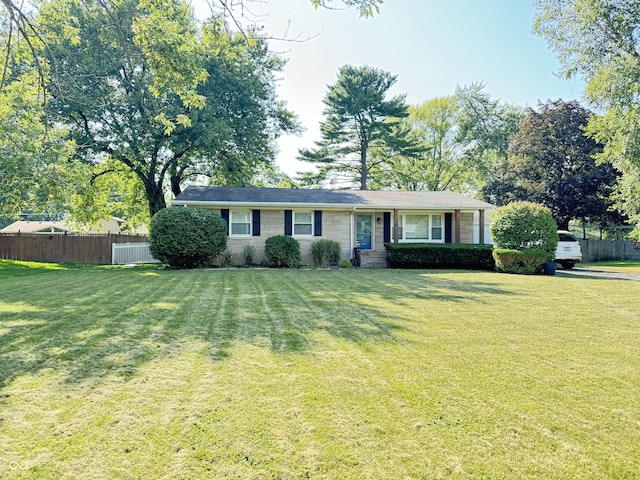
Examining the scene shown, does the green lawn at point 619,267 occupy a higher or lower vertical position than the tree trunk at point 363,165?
lower

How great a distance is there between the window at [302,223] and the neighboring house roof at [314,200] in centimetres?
62

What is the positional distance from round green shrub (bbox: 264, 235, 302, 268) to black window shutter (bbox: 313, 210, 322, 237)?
1.48 meters

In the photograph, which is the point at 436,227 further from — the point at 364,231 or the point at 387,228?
the point at 364,231

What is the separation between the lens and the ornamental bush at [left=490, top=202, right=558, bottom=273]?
43.4 ft

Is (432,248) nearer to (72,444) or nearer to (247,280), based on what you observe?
(247,280)

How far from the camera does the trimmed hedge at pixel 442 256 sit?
15148 millimetres

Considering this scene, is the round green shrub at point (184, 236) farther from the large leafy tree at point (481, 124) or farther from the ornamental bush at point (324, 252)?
the large leafy tree at point (481, 124)

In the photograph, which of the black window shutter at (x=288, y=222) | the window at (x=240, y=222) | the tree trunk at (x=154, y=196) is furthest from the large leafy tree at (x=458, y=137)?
the window at (x=240, y=222)

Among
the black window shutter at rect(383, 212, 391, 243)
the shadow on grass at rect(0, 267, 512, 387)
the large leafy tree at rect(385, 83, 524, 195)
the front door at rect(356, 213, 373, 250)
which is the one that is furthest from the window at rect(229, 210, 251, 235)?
the large leafy tree at rect(385, 83, 524, 195)

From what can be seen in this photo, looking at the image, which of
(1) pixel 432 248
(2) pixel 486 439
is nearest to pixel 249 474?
(2) pixel 486 439

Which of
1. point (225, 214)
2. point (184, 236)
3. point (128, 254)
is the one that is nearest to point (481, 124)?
point (225, 214)

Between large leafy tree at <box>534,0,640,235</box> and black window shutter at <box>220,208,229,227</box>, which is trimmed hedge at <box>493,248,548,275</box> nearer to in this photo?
large leafy tree at <box>534,0,640,235</box>

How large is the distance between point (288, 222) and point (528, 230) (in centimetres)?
904

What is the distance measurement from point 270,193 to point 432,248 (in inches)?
292
